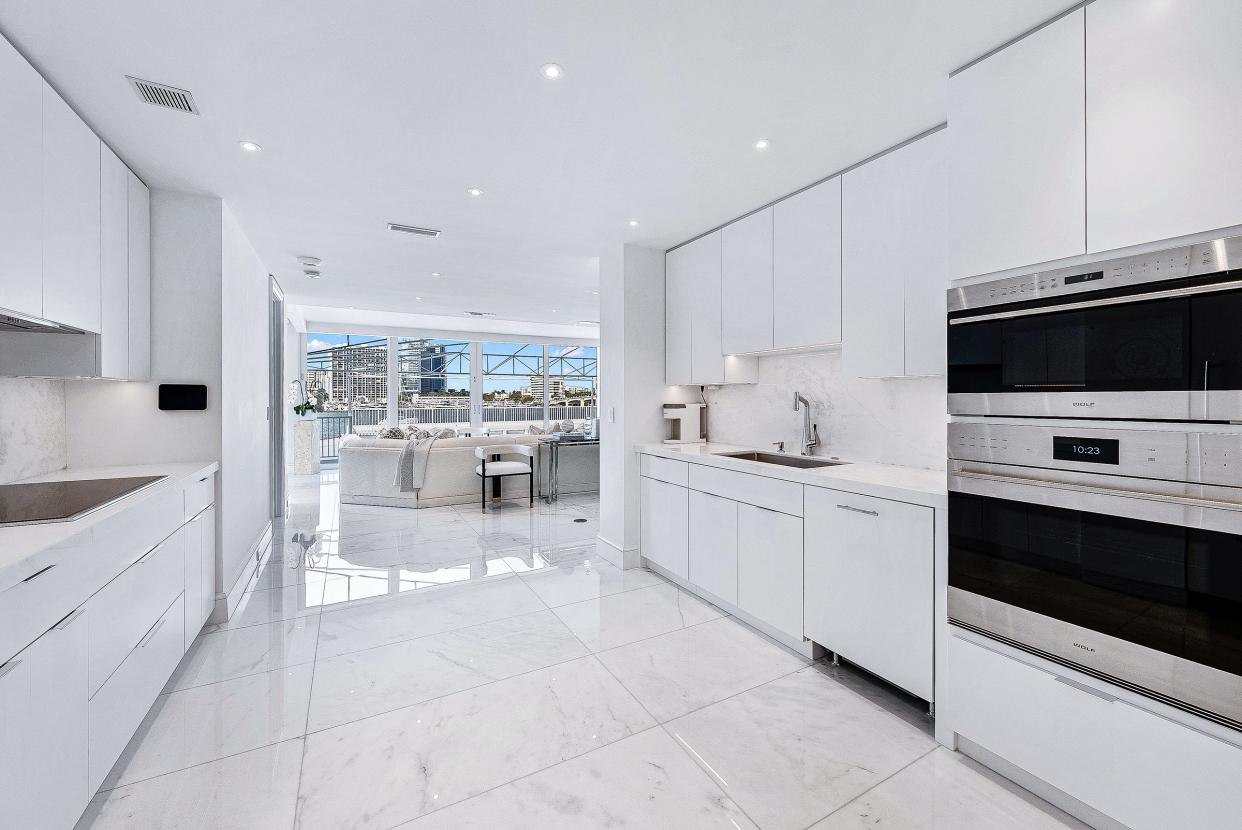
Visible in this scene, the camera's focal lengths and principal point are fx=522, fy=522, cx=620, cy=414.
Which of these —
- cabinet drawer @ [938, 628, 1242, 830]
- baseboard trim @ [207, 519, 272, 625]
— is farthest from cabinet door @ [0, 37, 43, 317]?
cabinet drawer @ [938, 628, 1242, 830]

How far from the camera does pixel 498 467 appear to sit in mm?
5988

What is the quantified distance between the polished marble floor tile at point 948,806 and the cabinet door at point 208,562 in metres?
3.05

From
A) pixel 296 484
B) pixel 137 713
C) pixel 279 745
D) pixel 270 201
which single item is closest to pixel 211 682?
pixel 137 713

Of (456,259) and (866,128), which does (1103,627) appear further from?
(456,259)

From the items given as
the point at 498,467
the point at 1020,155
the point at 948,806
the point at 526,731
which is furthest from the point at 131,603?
the point at 498,467

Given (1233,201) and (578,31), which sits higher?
(578,31)

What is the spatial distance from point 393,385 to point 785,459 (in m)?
8.00

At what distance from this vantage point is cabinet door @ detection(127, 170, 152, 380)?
2.67m

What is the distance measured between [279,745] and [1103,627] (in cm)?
277

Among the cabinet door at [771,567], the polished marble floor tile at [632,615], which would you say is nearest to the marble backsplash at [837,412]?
the cabinet door at [771,567]

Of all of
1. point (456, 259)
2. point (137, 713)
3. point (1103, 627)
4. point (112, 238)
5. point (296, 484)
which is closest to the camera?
point (1103, 627)

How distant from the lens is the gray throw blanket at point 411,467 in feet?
19.8

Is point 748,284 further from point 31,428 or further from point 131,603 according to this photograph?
point 31,428

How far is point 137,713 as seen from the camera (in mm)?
1860
